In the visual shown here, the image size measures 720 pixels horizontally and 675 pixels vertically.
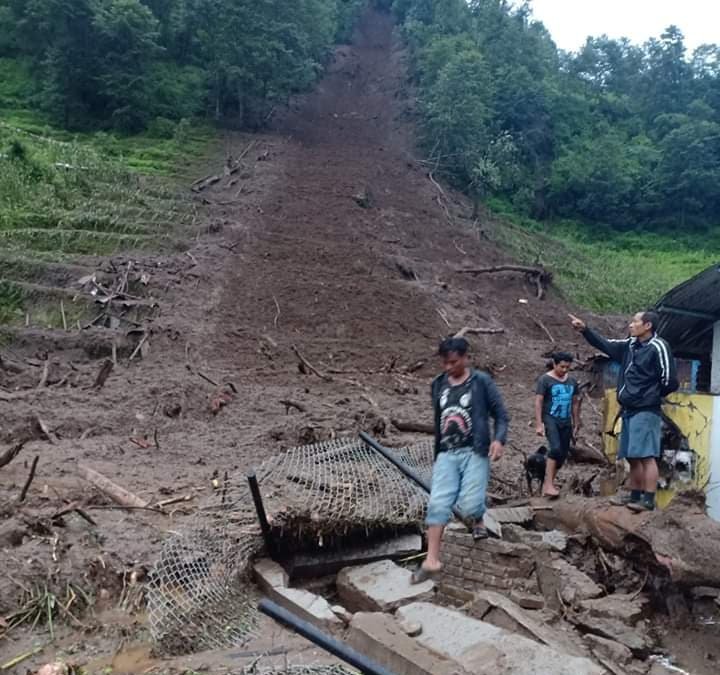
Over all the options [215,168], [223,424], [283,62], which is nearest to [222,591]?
[223,424]

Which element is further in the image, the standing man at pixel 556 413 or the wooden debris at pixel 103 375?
the wooden debris at pixel 103 375

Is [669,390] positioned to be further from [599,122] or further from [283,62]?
[599,122]

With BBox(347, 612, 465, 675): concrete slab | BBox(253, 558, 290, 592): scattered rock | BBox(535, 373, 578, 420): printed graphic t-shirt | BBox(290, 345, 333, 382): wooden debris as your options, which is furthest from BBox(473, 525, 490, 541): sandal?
BBox(290, 345, 333, 382): wooden debris

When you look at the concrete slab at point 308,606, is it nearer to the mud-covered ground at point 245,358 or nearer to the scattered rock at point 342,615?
the scattered rock at point 342,615

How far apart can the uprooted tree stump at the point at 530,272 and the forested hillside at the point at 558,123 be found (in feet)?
27.0

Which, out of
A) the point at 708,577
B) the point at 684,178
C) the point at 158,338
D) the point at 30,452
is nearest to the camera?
the point at 708,577

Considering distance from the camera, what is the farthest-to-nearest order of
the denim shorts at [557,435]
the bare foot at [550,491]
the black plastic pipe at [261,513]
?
the denim shorts at [557,435] < the bare foot at [550,491] < the black plastic pipe at [261,513]

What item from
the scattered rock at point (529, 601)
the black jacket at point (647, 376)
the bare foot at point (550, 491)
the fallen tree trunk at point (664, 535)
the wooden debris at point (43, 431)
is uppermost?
the black jacket at point (647, 376)

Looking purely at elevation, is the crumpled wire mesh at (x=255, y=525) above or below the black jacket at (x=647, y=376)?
below

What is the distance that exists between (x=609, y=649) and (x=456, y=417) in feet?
5.69

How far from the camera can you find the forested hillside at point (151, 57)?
91.9 feet

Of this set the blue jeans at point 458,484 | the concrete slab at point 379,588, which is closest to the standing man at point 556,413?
the blue jeans at point 458,484

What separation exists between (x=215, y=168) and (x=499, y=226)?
10824 millimetres

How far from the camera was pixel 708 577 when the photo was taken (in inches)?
185
